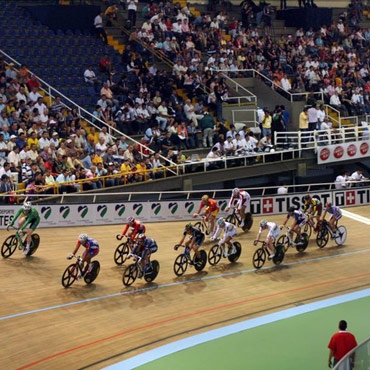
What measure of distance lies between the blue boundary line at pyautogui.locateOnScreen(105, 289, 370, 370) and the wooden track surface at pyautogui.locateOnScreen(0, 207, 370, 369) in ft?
0.70

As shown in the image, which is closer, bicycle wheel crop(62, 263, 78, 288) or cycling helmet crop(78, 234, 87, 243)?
cycling helmet crop(78, 234, 87, 243)

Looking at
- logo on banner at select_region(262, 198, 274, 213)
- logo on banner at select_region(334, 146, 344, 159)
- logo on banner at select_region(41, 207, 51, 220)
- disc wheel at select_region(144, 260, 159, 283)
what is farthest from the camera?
logo on banner at select_region(334, 146, 344, 159)

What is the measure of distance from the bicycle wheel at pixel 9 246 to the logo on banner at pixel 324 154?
13065mm

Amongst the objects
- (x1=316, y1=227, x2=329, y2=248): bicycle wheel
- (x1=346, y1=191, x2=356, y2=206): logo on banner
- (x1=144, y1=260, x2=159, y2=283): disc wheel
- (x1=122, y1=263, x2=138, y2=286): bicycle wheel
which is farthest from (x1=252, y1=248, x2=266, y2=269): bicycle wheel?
(x1=346, y1=191, x2=356, y2=206): logo on banner

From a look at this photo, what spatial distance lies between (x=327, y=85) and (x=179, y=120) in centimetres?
820

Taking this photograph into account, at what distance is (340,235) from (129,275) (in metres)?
7.28

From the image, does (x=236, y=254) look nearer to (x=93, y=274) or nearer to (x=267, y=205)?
(x=93, y=274)

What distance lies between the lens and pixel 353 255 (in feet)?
71.6

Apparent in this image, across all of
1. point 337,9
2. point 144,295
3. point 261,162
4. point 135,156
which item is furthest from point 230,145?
point 337,9

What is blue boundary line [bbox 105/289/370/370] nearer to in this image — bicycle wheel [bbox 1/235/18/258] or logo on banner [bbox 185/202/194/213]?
bicycle wheel [bbox 1/235/18/258]

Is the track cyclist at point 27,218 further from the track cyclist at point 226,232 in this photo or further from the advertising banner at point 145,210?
the track cyclist at point 226,232

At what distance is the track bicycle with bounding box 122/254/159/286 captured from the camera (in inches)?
703

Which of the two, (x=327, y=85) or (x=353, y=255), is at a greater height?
(x=327, y=85)

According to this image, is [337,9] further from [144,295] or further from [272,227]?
[144,295]
